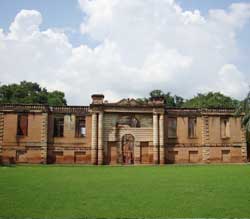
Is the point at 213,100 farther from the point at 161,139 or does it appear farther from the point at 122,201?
the point at 122,201

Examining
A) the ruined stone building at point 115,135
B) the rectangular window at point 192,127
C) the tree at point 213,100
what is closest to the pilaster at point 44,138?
the ruined stone building at point 115,135

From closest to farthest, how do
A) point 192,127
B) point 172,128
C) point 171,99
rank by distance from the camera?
point 172,128 → point 192,127 → point 171,99

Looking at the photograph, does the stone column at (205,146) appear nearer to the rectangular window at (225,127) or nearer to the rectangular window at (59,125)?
the rectangular window at (225,127)

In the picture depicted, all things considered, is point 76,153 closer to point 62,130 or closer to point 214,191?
point 62,130

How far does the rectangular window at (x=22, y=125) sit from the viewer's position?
1446 inches

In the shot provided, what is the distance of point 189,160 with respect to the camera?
125 ft

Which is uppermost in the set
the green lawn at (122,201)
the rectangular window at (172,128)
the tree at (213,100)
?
the tree at (213,100)

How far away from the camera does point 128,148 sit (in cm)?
3769

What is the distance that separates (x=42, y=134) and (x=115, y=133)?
7012mm

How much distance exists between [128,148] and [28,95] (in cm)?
2729

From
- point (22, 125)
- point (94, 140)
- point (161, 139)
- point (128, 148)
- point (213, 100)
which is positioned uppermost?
point (213, 100)

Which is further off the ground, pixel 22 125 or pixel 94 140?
pixel 22 125

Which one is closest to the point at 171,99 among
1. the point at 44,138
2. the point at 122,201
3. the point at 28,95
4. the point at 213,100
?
the point at 213,100

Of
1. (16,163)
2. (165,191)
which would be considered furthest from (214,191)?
(16,163)
